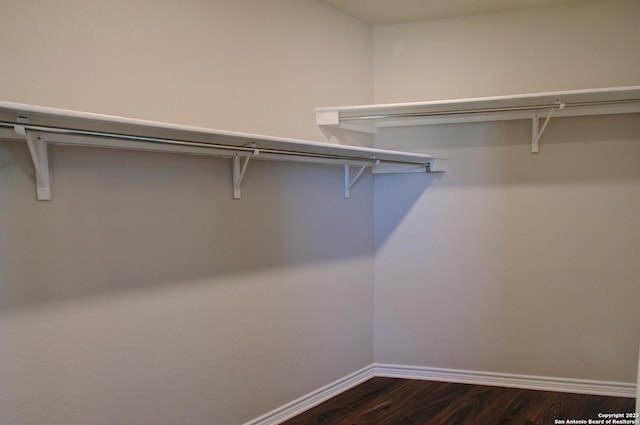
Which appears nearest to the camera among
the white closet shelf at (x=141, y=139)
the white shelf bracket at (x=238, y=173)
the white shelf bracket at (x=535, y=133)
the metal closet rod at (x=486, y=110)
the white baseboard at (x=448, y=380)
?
the white closet shelf at (x=141, y=139)

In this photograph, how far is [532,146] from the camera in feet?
7.59

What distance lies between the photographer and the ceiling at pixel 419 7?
7.13 ft

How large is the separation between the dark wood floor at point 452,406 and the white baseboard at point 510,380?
0.04m

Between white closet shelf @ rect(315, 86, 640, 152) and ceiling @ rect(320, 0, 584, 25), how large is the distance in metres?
0.60

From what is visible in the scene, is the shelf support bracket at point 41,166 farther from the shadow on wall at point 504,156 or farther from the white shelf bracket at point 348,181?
the shadow on wall at point 504,156

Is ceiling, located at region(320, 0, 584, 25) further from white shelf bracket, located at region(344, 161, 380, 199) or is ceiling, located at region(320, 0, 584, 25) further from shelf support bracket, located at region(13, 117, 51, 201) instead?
shelf support bracket, located at region(13, 117, 51, 201)

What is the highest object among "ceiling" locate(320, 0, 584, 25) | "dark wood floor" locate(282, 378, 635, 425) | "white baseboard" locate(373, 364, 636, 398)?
"ceiling" locate(320, 0, 584, 25)

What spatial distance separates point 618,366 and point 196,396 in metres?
2.35

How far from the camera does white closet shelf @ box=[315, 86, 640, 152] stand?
186 cm

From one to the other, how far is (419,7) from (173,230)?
1801mm

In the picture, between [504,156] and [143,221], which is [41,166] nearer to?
[143,221]

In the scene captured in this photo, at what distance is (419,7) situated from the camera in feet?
7.31

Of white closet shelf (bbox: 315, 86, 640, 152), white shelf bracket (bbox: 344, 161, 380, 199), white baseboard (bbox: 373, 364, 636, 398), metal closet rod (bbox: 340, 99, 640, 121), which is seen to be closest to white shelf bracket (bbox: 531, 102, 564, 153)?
white closet shelf (bbox: 315, 86, 640, 152)

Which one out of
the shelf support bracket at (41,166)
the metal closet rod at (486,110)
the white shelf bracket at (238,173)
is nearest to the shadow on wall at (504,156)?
the metal closet rod at (486,110)
